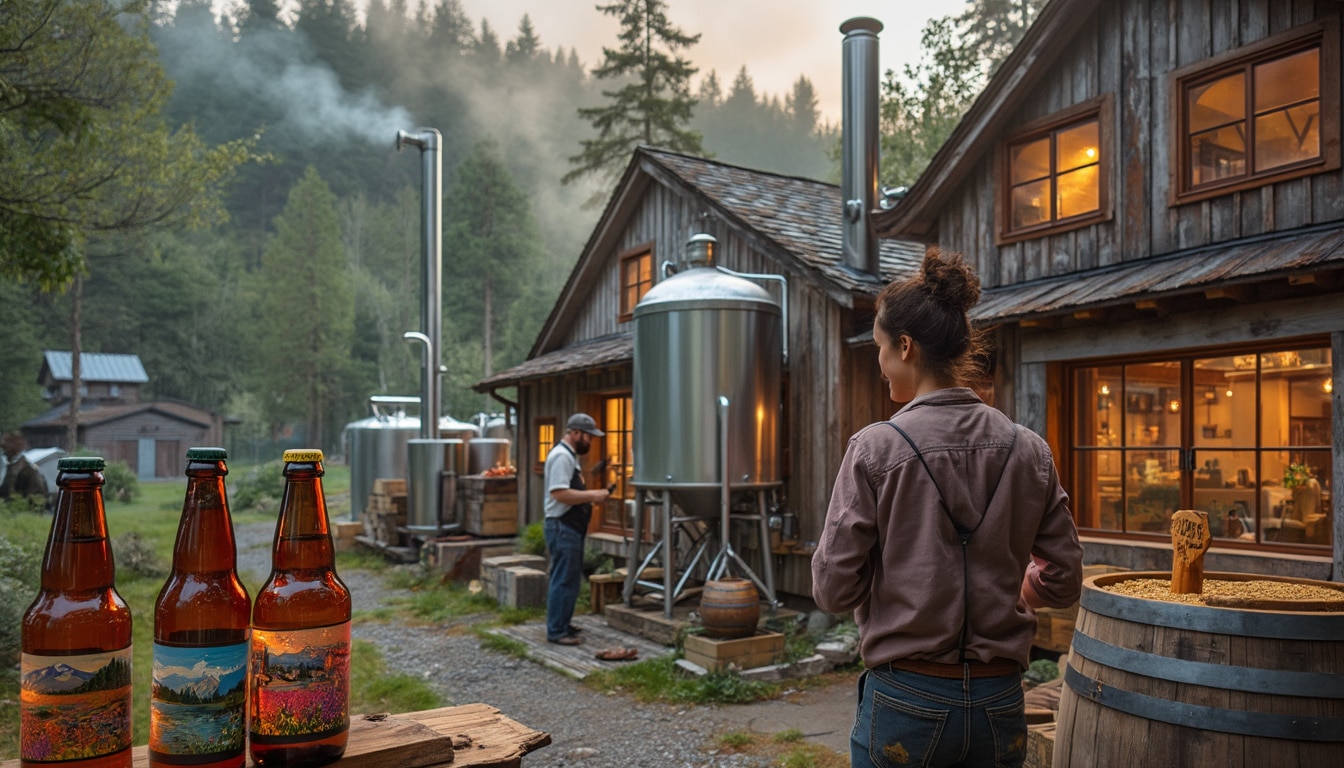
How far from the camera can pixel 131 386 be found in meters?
42.1

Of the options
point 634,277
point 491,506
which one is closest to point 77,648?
point 634,277

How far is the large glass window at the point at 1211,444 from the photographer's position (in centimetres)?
603

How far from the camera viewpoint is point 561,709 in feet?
21.5

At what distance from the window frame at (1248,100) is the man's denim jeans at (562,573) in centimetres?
539

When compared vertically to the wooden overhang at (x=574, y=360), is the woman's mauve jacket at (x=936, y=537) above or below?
below

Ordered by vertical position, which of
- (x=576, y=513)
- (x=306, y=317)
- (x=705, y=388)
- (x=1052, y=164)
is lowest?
(x=576, y=513)

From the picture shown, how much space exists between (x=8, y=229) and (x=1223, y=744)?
7854 mm

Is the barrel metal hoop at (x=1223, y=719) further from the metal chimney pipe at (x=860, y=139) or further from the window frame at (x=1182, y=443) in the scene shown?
the metal chimney pipe at (x=860, y=139)

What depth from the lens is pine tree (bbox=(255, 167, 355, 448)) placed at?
4528 centimetres

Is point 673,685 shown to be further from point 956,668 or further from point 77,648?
point 77,648

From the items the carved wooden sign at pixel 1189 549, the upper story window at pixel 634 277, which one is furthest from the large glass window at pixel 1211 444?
the upper story window at pixel 634 277

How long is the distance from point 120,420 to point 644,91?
83.1 ft

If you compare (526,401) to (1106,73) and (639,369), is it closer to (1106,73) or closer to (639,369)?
(639,369)

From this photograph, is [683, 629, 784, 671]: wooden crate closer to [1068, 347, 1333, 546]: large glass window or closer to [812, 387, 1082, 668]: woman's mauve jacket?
[1068, 347, 1333, 546]: large glass window
